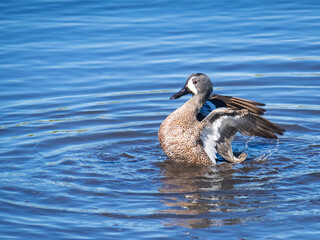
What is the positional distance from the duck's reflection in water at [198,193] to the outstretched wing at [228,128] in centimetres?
22

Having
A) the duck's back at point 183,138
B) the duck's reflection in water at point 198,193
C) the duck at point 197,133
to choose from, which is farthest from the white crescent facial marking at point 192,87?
the duck's reflection in water at point 198,193

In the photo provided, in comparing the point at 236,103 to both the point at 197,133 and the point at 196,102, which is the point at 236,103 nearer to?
the point at 196,102

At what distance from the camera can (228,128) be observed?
23.9 ft

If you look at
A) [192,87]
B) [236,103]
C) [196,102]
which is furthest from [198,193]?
[236,103]

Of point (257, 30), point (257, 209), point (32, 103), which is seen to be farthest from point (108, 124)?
point (257, 30)

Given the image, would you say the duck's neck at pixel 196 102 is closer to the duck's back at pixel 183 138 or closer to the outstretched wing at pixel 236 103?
the duck's back at pixel 183 138

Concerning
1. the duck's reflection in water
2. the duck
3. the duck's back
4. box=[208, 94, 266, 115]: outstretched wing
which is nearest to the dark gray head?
the duck

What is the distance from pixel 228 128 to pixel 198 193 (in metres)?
1.28

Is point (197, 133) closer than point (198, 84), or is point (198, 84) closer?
point (197, 133)

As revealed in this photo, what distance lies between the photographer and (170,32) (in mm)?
13484

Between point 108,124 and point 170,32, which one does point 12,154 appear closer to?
point 108,124

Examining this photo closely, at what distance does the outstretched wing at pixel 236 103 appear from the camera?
7594mm

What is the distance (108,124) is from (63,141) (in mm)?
954

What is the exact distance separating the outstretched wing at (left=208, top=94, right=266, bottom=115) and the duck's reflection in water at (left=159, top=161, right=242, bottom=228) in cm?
81
